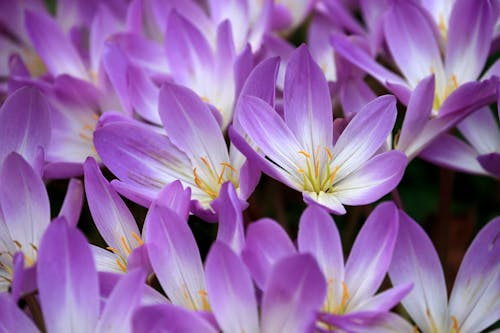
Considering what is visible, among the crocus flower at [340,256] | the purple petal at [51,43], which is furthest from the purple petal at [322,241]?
the purple petal at [51,43]

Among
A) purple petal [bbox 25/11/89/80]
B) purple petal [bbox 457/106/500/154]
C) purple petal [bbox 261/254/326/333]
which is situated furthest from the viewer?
purple petal [bbox 25/11/89/80]

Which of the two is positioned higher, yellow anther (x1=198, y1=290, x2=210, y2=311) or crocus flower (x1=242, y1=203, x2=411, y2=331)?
crocus flower (x1=242, y1=203, x2=411, y2=331)

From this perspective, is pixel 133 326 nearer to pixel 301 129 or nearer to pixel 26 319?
pixel 26 319

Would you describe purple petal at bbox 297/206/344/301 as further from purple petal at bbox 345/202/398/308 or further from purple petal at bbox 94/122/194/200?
purple petal at bbox 94/122/194/200

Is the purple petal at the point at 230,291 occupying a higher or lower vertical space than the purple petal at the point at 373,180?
lower

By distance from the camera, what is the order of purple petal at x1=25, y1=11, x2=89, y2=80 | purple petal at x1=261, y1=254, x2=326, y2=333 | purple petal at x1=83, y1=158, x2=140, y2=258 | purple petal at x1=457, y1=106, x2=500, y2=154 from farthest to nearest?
purple petal at x1=25, y1=11, x2=89, y2=80
purple petal at x1=457, y1=106, x2=500, y2=154
purple petal at x1=83, y1=158, x2=140, y2=258
purple petal at x1=261, y1=254, x2=326, y2=333

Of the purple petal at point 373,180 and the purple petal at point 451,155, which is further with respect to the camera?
the purple petal at point 451,155

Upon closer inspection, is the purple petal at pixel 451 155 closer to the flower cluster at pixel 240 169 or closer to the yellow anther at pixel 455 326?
the flower cluster at pixel 240 169

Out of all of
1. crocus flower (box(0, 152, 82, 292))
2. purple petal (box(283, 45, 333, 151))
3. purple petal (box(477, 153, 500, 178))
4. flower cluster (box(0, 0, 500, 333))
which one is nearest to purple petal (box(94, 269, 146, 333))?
flower cluster (box(0, 0, 500, 333))
